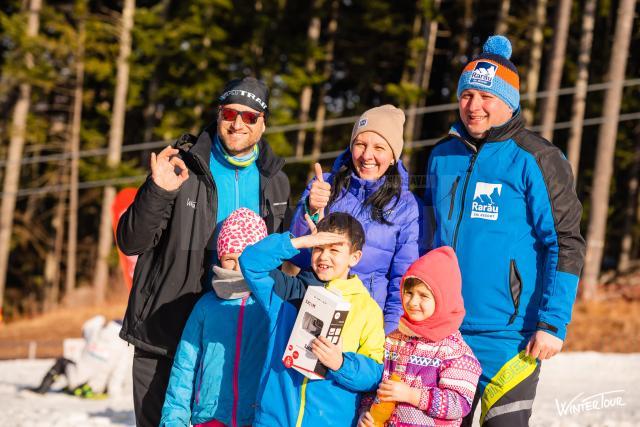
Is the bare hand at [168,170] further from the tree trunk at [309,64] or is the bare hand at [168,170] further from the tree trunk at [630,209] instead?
the tree trunk at [630,209]

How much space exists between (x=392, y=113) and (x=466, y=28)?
868 inches

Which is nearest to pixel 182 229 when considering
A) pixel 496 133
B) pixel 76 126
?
pixel 496 133

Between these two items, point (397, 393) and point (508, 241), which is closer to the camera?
point (397, 393)

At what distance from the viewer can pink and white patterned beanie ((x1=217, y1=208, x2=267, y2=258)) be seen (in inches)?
157

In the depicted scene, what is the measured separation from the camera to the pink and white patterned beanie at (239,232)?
399cm

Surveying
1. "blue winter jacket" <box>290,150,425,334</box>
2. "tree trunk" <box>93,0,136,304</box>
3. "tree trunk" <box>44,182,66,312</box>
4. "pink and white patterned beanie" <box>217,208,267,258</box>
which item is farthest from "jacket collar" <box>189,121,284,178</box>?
"tree trunk" <box>44,182,66,312</box>


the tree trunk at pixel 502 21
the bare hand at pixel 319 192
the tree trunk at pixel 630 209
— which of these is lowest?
the tree trunk at pixel 630 209

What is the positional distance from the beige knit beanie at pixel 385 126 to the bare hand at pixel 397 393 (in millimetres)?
1205

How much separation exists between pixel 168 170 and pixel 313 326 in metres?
1.24

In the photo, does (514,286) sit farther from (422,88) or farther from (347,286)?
(422,88)

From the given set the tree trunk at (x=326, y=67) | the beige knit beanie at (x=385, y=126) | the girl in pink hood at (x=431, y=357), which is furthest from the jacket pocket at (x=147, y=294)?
the tree trunk at (x=326, y=67)

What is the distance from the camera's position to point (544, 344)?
3.62m

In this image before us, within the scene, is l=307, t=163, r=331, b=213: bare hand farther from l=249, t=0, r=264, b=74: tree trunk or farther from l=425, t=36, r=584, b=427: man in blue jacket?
l=249, t=0, r=264, b=74: tree trunk

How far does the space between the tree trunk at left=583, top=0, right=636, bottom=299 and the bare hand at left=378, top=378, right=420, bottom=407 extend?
1410 centimetres
